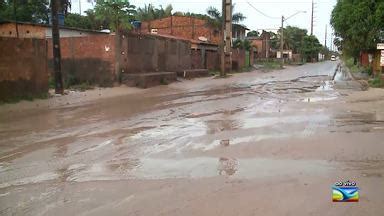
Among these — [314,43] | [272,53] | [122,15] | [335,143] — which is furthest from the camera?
[314,43]

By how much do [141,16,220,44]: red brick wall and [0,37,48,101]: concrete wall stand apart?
132 ft

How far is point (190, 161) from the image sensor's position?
7.86 m

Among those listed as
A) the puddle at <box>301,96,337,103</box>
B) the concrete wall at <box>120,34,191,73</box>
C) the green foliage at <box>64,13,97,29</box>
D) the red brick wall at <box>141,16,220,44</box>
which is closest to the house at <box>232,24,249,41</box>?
the red brick wall at <box>141,16,220,44</box>

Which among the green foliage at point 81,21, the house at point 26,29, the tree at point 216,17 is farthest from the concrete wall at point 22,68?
the tree at point 216,17

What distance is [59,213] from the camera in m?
5.33

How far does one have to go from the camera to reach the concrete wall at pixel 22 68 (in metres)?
16.9

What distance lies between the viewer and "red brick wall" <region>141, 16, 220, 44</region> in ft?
192

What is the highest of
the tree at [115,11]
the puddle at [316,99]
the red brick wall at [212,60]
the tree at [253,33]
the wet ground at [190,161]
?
the tree at [253,33]

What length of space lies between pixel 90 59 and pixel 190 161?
19.6 m

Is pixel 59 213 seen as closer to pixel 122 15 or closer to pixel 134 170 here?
pixel 134 170

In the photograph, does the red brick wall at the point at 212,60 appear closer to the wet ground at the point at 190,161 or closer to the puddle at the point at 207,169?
the wet ground at the point at 190,161

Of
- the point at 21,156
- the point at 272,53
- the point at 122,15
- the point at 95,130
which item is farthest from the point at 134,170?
the point at 272,53

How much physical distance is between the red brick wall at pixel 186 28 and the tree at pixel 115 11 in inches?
1075

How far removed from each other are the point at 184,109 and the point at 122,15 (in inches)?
666
